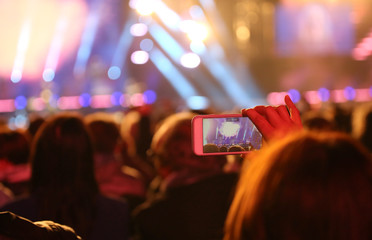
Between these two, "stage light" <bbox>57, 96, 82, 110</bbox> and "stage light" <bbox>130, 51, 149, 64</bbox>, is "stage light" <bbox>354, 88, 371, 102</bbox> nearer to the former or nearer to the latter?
"stage light" <bbox>130, 51, 149, 64</bbox>

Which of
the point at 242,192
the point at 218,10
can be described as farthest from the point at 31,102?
the point at 242,192

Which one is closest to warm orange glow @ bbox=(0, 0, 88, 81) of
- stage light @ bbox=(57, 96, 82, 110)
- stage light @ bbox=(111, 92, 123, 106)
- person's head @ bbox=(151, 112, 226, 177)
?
stage light @ bbox=(57, 96, 82, 110)

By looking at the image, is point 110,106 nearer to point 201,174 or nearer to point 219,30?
point 219,30

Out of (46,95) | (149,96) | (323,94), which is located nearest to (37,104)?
(46,95)

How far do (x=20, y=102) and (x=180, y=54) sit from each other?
7.42 meters

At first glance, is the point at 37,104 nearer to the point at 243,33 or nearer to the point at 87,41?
the point at 87,41

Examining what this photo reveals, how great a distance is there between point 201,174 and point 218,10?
15.4 meters

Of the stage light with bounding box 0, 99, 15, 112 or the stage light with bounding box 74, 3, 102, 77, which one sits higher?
the stage light with bounding box 74, 3, 102, 77

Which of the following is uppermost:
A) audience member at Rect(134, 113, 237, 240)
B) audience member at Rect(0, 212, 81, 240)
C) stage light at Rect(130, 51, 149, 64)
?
stage light at Rect(130, 51, 149, 64)

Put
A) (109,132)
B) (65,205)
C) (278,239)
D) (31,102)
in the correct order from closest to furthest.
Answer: (278,239)
(65,205)
(109,132)
(31,102)

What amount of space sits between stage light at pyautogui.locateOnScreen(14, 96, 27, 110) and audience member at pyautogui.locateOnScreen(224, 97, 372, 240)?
1704 cm

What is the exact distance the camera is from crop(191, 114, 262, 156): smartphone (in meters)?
1.34

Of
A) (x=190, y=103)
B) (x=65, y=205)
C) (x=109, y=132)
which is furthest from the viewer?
(x=190, y=103)

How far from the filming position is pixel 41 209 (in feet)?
7.39
